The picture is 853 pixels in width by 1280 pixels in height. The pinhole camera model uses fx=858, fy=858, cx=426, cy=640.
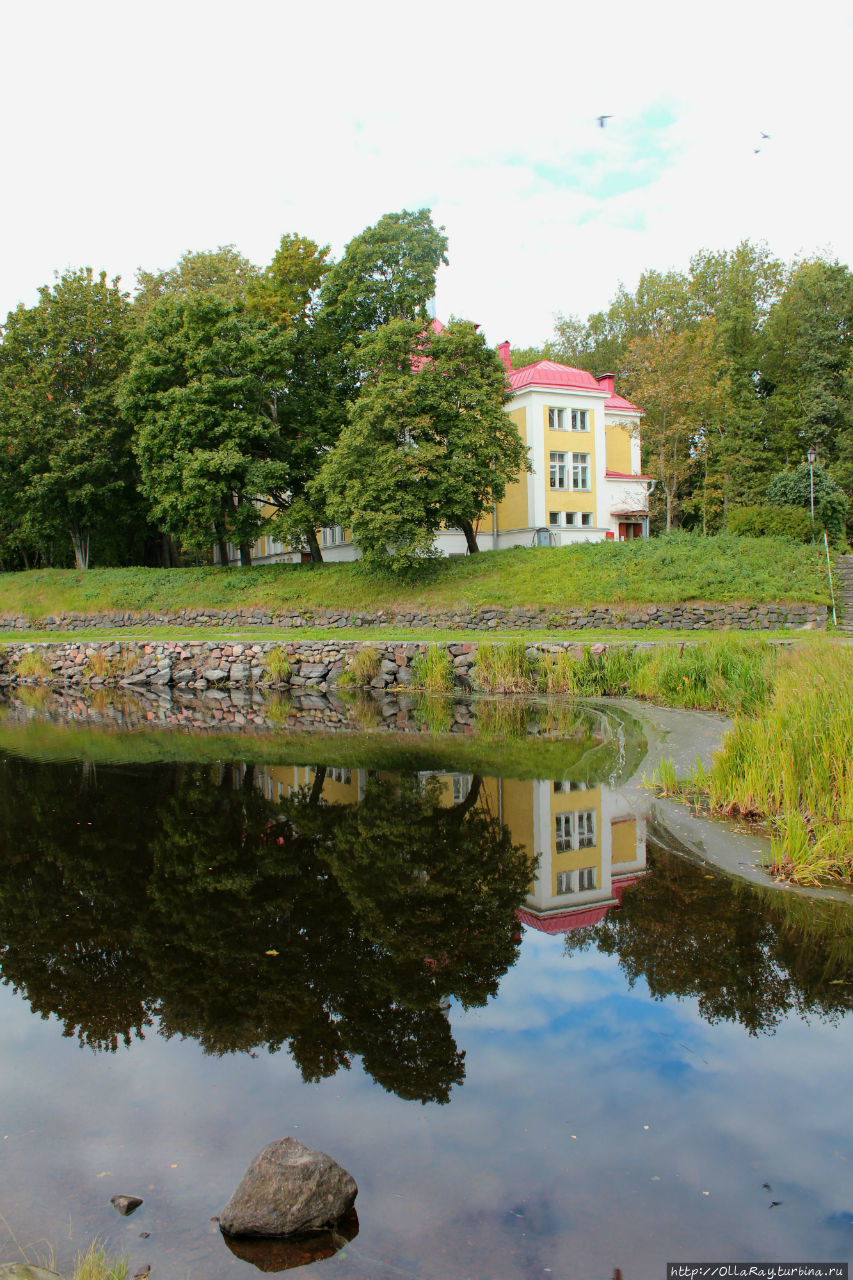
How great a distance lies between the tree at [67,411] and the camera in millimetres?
38875

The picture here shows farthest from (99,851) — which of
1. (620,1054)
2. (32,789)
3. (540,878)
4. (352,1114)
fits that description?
(620,1054)

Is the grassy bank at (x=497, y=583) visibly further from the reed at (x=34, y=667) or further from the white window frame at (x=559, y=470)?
the reed at (x=34, y=667)

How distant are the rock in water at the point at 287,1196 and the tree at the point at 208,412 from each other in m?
30.8

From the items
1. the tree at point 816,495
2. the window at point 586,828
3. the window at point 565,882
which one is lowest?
the window at point 565,882

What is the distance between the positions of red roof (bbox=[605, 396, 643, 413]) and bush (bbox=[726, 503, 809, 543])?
11926 mm

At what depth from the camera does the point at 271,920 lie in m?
6.70

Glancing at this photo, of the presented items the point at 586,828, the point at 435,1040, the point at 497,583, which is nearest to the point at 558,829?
the point at 586,828

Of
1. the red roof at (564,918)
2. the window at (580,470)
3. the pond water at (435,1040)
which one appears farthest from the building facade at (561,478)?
the red roof at (564,918)

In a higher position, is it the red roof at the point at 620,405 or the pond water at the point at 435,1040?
the red roof at the point at 620,405

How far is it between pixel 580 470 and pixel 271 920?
112 feet

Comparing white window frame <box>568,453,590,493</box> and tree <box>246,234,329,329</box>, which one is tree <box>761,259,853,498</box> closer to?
white window frame <box>568,453,590,493</box>

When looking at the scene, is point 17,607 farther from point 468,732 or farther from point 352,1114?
point 352,1114

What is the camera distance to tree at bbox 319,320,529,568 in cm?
2958

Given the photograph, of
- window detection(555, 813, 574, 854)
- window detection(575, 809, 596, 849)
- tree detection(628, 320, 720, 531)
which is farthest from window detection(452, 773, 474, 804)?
tree detection(628, 320, 720, 531)
